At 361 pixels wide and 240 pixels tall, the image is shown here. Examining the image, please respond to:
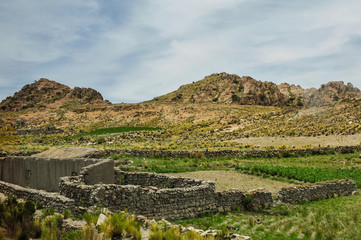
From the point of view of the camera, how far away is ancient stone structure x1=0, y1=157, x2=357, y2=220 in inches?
414

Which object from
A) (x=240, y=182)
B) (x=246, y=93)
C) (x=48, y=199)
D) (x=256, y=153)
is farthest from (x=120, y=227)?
(x=246, y=93)

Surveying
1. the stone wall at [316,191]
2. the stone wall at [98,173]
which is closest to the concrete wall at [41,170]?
the stone wall at [98,173]

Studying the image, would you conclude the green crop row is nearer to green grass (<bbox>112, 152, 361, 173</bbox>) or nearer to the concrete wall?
green grass (<bbox>112, 152, 361, 173</bbox>)

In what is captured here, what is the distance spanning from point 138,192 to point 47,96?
131 m

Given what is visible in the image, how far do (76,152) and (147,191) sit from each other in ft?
57.2

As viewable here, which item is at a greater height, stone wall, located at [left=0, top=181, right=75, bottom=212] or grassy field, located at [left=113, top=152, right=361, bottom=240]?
stone wall, located at [left=0, top=181, right=75, bottom=212]

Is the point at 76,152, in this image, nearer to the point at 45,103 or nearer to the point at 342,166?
the point at 342,166

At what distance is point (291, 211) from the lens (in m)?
13.6

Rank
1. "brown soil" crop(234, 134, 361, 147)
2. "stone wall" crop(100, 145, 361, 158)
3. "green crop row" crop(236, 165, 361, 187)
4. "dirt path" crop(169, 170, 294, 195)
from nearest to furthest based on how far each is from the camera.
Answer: "dirt path" crop(169, 170, 294, 195), "green crop row" crop(236, 165, 361, 187), "stone wall" crop(100, 145, 361, 158), "brown soil" crop(234, 134, 361, 147)

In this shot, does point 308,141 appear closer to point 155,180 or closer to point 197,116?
point 155,180

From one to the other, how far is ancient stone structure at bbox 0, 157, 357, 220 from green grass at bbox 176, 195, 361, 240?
56cm

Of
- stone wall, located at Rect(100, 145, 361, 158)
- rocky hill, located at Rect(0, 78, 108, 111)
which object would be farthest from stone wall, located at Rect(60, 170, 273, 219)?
rocky hill, located at Rect(0, 78, 108, 111)

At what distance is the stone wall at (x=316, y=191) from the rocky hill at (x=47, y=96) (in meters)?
117

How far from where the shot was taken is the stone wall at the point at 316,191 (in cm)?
1530
